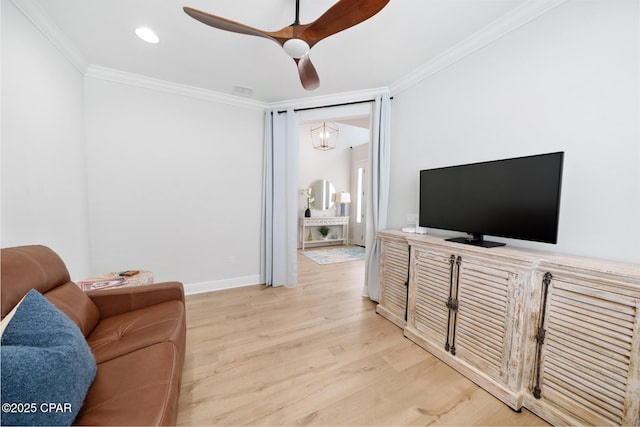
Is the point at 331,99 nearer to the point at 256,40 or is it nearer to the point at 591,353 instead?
the point at 256,40

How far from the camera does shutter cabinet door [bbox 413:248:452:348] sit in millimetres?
1771

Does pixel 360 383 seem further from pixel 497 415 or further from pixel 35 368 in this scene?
pixel 35 368

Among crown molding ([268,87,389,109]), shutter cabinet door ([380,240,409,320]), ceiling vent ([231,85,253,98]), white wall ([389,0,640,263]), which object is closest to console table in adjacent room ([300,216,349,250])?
crown molding ([268,87,389,109])

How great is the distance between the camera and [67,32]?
190 centimetres

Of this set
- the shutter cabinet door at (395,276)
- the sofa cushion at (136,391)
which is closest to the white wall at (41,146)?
the sofa cushion at (136,391)

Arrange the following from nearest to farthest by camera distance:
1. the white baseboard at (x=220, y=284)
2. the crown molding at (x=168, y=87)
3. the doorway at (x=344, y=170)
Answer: the crown molding at (x=168, y=87), the white baseboard at (x=220, y=284), the doorway at (x=344, y=170)

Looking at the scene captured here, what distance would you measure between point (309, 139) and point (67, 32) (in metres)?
4.27

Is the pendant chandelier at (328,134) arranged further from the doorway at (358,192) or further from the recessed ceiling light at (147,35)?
the recessed ceiling light at (147,35)

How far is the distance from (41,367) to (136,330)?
685 mm

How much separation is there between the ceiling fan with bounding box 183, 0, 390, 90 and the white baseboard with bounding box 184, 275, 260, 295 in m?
2.78

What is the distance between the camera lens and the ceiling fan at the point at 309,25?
3.97ft

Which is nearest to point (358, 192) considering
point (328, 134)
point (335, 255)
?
point (328, 134)

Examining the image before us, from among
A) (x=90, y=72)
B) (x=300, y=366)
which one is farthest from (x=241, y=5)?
(x=300, y=366)

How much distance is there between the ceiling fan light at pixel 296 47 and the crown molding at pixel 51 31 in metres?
1.82
